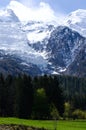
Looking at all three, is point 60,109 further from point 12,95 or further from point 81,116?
point 81,116

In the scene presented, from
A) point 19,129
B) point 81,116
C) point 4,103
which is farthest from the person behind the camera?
point 81,116

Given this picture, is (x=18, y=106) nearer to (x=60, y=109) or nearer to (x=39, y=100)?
(x=39, y=100)

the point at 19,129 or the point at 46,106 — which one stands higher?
the point at 46,106

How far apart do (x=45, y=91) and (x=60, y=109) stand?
8298mm

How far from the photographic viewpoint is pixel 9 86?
463ft

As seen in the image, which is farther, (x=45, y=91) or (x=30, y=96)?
(x=45, y=91)

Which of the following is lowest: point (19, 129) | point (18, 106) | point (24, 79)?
point (19, 129)

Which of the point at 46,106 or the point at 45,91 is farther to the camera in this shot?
the point at 45,91

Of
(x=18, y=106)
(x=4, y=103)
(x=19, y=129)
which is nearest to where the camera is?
(x=19, y=129)

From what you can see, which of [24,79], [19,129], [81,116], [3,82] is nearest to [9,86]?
[3,82]

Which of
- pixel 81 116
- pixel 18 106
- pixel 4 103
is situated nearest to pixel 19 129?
pixel 18 106

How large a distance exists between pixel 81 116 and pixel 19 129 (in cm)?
13443

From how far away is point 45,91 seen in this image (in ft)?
457

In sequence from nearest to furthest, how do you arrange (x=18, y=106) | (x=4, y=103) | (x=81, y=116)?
Answer: (x=18, y=106)
(x=4, y=103)
(x=81, y=116)
